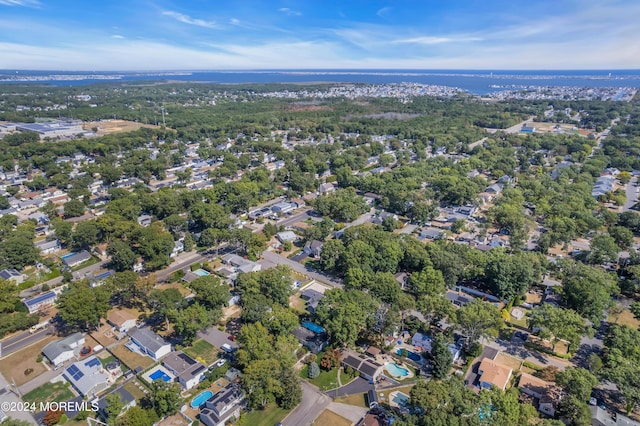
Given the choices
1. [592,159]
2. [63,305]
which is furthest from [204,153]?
[592,159]

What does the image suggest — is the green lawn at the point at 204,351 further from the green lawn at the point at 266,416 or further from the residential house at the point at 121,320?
the residential house at the point at 121,320

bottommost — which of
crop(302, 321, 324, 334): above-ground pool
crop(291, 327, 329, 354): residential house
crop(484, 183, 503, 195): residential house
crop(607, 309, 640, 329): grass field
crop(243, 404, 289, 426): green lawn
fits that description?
crop(243, 404, 289, 426): green lawn

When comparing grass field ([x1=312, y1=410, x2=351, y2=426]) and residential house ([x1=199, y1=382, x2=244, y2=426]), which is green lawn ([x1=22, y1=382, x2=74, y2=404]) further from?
grass field ([x1=312, y1=410, x2=351, y2=426])

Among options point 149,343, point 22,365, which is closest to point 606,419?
point 149,343

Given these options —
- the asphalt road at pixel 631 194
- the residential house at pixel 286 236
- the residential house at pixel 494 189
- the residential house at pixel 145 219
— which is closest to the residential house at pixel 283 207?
the residential house at pixel 286 236

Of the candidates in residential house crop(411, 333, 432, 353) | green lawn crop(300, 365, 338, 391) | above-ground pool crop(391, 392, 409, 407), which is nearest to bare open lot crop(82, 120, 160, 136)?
green lawn crop(300, 365, 338, 391)

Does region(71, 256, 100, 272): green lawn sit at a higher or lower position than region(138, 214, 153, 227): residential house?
lower
